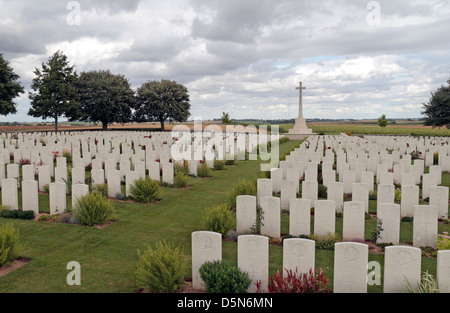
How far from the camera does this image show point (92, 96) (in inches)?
2037

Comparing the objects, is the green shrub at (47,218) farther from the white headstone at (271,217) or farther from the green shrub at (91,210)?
the white headstone at (271,217)

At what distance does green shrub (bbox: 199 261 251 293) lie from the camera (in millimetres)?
4762

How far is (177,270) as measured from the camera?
16.2 ft

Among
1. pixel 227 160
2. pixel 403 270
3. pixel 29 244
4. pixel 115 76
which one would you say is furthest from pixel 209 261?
pixel 115 76

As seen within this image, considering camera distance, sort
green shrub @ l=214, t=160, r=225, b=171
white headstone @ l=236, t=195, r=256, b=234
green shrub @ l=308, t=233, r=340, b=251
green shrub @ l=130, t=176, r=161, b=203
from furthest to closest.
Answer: green shrub @ l=214, t=160, r=225, b=171
green shrub @ l=130, t=176, r=161, b=203
white headstone @ l=236, t=195, r=256, b=234
green shrub @ l=308, t=233, r=340, b=251

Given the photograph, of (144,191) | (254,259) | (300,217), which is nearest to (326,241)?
(300,217)

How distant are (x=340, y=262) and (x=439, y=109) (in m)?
61.2

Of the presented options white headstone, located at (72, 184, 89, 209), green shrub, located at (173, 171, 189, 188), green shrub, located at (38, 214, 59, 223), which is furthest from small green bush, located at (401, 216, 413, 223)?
green shrub, located at (38, 214, 59, 223)

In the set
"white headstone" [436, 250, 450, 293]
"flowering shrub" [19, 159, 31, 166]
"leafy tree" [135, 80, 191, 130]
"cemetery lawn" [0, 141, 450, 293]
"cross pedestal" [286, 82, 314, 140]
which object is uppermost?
"leafy tree" [135, 80, 191, 130]

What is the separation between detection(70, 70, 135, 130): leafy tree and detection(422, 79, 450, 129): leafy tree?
49079 millimetres

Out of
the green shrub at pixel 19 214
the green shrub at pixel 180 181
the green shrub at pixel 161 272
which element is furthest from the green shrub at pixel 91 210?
the green shrub at pixel 180 181

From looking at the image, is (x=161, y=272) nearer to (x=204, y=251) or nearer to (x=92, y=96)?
(x=204, y=251)

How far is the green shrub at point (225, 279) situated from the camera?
4762mm

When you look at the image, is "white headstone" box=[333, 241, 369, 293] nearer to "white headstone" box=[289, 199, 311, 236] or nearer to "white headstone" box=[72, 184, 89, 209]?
"white headstone" box=[289, 199, 311, 236]
